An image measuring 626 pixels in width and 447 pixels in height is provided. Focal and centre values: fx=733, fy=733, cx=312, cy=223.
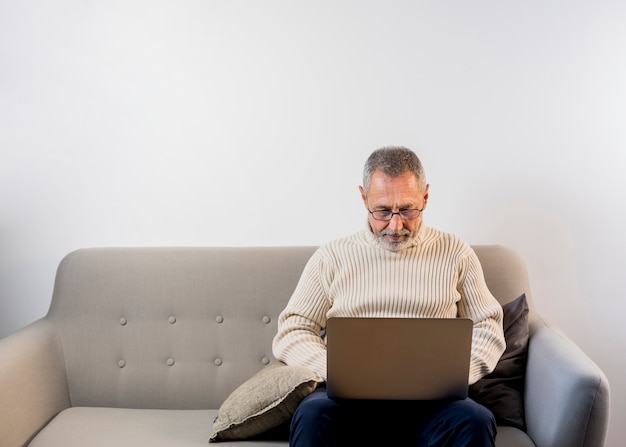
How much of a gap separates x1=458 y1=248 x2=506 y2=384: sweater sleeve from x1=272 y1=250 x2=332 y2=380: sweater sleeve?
1.40 ft

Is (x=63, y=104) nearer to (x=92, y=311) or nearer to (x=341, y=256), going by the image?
(x=92, y=311)

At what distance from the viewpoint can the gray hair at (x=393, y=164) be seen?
86.0 inches

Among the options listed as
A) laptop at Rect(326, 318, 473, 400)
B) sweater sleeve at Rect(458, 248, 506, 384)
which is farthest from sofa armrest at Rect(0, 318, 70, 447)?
sweater sleeve at Rect(458, 248, 506, 384)

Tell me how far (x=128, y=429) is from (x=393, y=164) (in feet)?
3.65

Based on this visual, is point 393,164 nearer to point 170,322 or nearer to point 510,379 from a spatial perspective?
point 510,379

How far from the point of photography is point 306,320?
2.27 metres

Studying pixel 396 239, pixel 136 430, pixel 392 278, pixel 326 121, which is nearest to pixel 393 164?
pixel 396 239

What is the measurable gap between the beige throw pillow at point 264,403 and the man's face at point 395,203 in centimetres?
48

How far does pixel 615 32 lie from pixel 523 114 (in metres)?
0.45

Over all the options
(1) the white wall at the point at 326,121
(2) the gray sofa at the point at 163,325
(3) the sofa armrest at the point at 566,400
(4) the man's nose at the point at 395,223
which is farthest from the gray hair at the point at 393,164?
(3) the sofa armrest at the point at 566,400

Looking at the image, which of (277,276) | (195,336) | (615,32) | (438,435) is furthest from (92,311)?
(615,32)

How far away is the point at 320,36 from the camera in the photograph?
108 inches

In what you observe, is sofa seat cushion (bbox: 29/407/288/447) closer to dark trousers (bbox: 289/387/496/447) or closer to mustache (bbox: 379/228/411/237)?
dark trousers (bbox: 289/387/496/447)

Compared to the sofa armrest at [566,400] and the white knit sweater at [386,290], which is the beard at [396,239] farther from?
the sofa armrest at [566,400]
